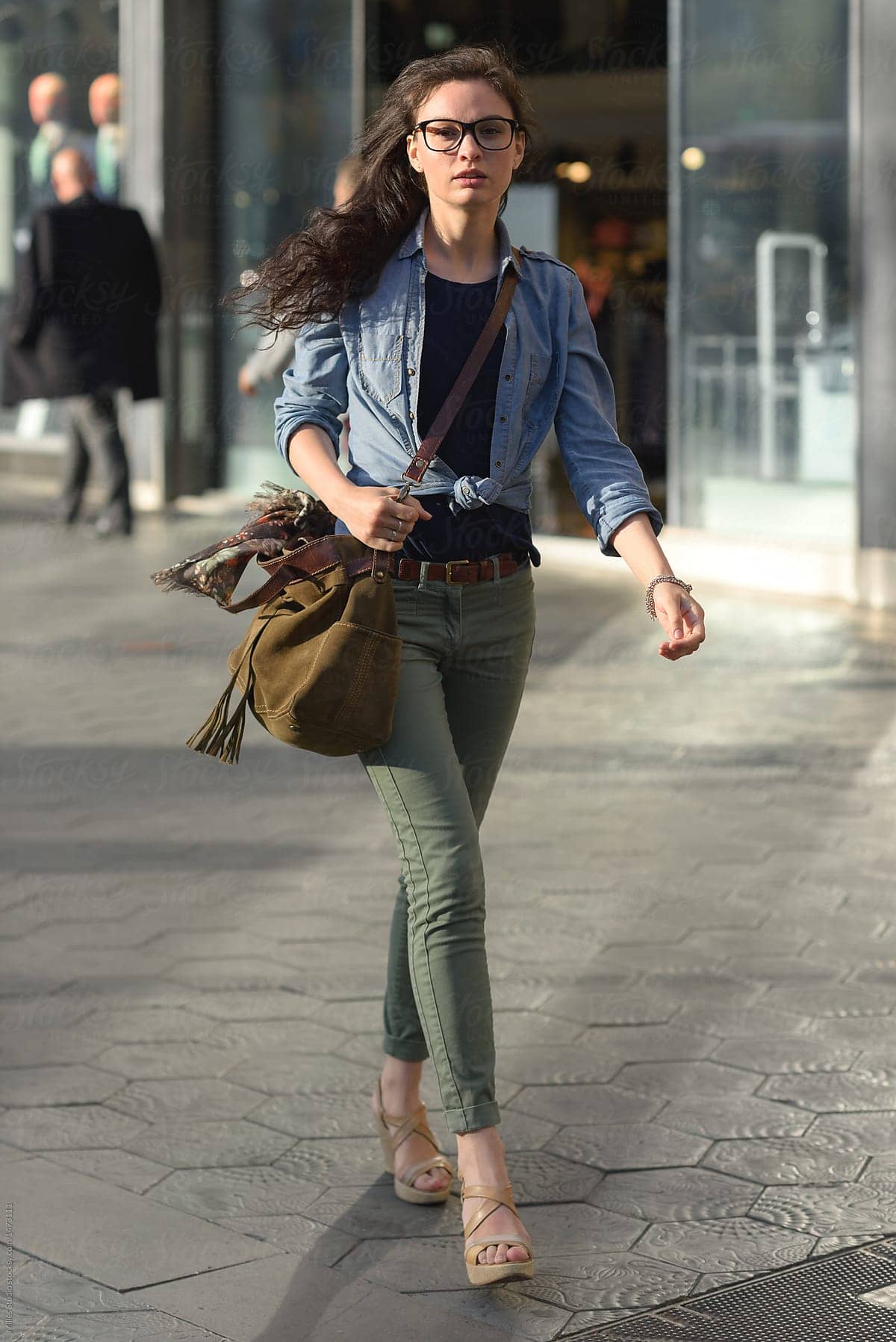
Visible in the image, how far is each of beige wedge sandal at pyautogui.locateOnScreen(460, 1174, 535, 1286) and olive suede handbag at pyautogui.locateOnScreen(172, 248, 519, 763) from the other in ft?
2.42

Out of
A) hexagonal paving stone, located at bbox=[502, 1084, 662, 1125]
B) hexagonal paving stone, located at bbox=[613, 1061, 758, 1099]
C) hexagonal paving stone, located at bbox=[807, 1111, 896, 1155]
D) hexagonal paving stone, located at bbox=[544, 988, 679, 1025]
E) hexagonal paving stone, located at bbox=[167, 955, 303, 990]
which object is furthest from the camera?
hexagonal paving stone, located at bbox=[167, 955, 303, 990]

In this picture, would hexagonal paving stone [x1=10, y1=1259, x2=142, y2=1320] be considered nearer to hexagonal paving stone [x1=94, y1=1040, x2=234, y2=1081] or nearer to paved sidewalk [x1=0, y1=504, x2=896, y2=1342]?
paved sidewalk [x1=0, y1=504, x2=896, y2=1342]

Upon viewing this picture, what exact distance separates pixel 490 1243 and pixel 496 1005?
1326mm

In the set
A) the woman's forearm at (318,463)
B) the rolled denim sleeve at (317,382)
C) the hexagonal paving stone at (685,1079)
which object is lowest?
the hexagonal paving stone at (685,1079)

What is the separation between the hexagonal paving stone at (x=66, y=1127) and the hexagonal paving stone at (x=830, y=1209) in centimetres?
119

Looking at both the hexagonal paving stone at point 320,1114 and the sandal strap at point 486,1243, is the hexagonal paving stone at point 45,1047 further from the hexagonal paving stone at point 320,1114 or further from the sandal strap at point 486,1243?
the sandal strap at point 486,1243

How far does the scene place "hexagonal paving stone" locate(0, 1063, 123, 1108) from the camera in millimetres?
3875

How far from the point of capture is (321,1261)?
3.21 meters

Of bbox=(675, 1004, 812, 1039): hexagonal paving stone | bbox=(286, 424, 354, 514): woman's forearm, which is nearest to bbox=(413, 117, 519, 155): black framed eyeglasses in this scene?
bbox=(286, 424, 354, 514): woman's forearm

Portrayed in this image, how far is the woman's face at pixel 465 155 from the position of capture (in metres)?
3.19

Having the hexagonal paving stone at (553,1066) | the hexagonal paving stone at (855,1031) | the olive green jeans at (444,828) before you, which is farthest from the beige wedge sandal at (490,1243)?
the hexagonal paving stone at (855,1031)

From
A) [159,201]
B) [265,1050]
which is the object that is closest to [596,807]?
[265,1050]

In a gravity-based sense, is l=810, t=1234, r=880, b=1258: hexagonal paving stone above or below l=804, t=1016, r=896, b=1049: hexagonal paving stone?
below

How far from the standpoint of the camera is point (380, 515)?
121 inches
